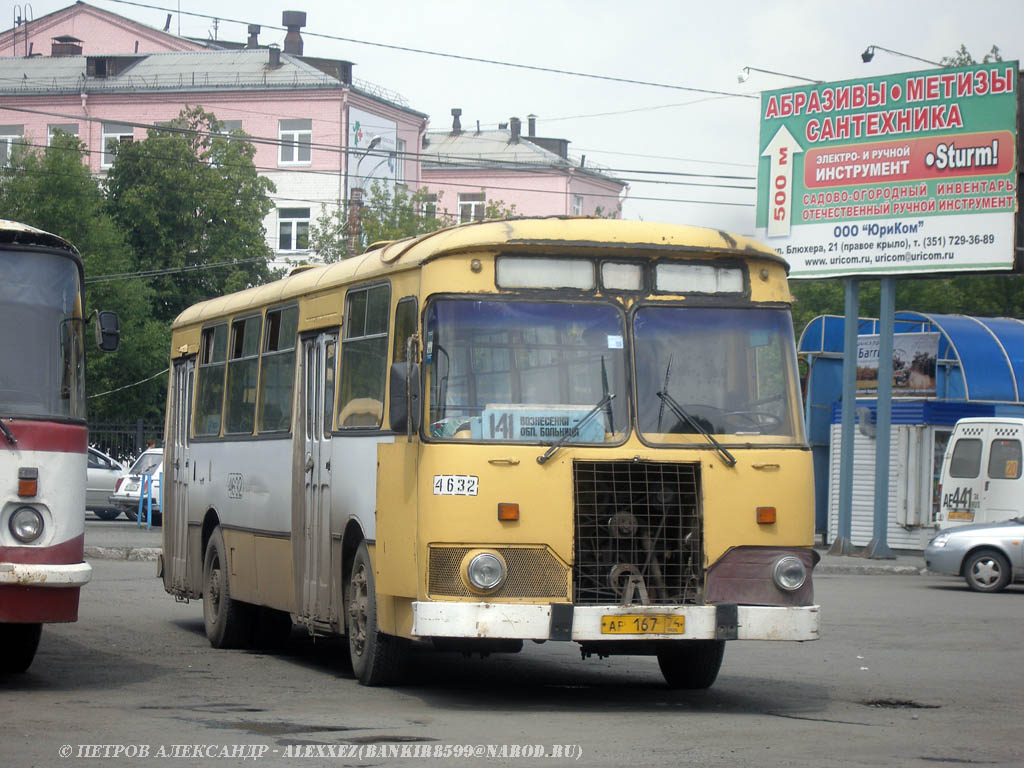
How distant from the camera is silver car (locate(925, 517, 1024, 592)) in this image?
24.6 meters

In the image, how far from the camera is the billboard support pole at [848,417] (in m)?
31.5

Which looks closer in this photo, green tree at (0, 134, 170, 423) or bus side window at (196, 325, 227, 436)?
bus side window at (196, 325, 227, 436)

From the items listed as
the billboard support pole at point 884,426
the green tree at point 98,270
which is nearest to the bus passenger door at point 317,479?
the billboard support pole at point 884,426

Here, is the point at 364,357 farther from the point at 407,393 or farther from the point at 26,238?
the point at 26,238

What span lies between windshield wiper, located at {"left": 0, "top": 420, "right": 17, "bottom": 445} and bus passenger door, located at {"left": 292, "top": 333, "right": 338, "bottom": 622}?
2456 mm

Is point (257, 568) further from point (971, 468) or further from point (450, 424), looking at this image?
point (971, 468)

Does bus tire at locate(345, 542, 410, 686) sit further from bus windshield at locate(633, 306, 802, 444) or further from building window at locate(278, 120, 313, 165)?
building window at locate(278, 120, 313, 165)

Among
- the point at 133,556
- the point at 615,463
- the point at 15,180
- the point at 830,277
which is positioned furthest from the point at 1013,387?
the point at 15,180

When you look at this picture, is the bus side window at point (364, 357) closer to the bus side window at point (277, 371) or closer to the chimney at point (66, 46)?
the bus side window at point (277, 371)

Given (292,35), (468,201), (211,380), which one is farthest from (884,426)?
(468,201)

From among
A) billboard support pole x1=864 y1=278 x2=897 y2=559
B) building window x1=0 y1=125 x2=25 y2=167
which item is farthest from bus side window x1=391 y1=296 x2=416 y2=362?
building window x1=0 y1=125 x2=25 y2=167

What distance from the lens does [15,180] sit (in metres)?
55.8

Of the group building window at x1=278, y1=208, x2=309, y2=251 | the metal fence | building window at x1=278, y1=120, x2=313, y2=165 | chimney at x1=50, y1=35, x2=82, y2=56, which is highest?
chimney at x1=50, y1=35, x2=82, y2=56

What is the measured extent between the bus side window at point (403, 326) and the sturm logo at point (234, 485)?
13.1 ft
